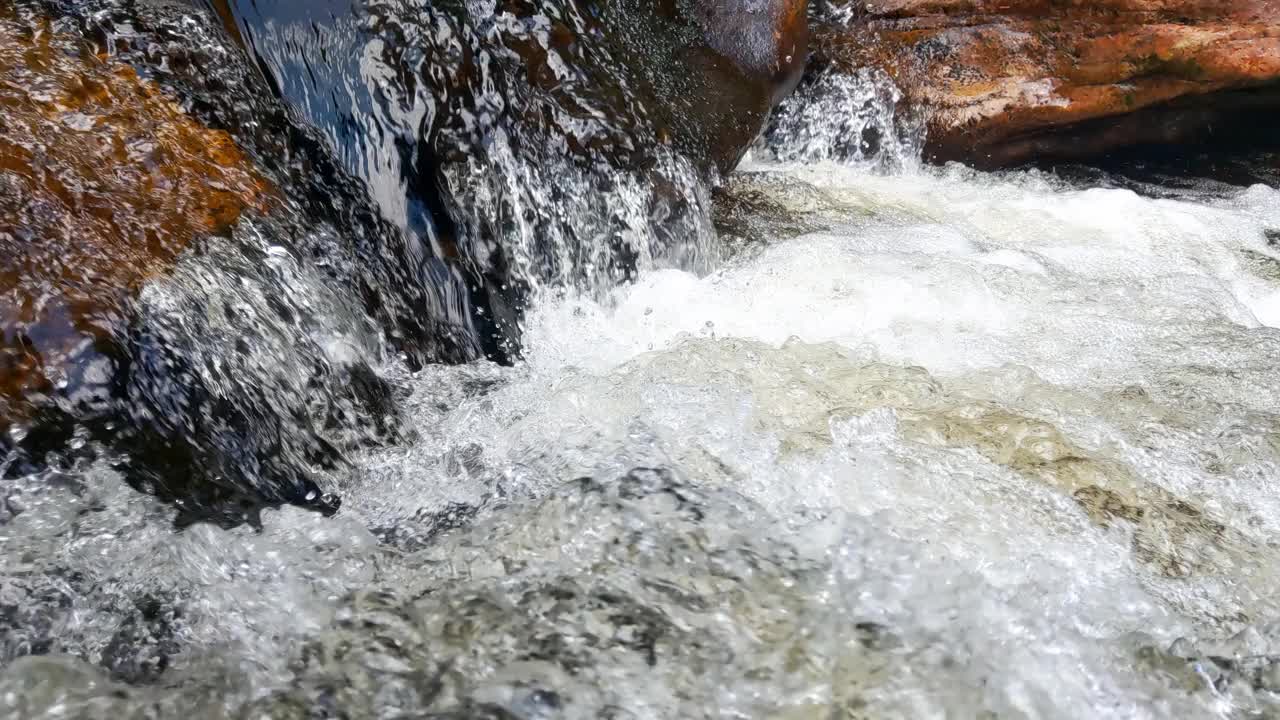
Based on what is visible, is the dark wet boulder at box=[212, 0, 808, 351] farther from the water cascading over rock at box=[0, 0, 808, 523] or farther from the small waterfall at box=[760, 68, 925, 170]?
the small waterfall at box=[760, 68, 925, 170]

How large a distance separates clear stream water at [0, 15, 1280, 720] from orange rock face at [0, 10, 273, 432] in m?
0.27

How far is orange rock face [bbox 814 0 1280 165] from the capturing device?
16.4 ft

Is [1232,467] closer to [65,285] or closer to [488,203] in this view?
[488,203]

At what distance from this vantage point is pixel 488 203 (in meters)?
2.75

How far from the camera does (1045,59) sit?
5047 millimetres

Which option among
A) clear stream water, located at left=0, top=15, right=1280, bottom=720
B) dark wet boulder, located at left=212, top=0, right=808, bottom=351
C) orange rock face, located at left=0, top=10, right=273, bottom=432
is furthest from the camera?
dark wet boulder, located at left=212, top=0, right=808, bottom=351

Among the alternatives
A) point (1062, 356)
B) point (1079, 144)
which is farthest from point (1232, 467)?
point (1079, 144)

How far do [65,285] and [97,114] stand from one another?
61 centimetres

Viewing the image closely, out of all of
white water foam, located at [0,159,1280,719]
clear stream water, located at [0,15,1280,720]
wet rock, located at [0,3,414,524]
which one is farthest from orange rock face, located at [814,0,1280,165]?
wet rock, located at [0,3,414,524]

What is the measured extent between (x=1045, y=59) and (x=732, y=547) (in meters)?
4.41

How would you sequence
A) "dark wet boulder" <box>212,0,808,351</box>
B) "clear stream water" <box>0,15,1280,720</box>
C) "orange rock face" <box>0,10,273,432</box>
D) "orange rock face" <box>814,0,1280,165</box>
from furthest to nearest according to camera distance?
1. "orange rock face" <box>814,0,1280,165</box>
2. "dark wet boulder" <box>212,0,808,351</box>
3. "orange rock face" <box>0,10,273,432</box>
4. "clear stream water" <box>0,15,1280,720</box>

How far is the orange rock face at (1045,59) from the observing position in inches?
197

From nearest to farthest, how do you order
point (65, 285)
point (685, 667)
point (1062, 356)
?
point (685, 667) → point (65, 285) → point (1062, 356)

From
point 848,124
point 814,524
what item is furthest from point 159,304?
point 848,124
